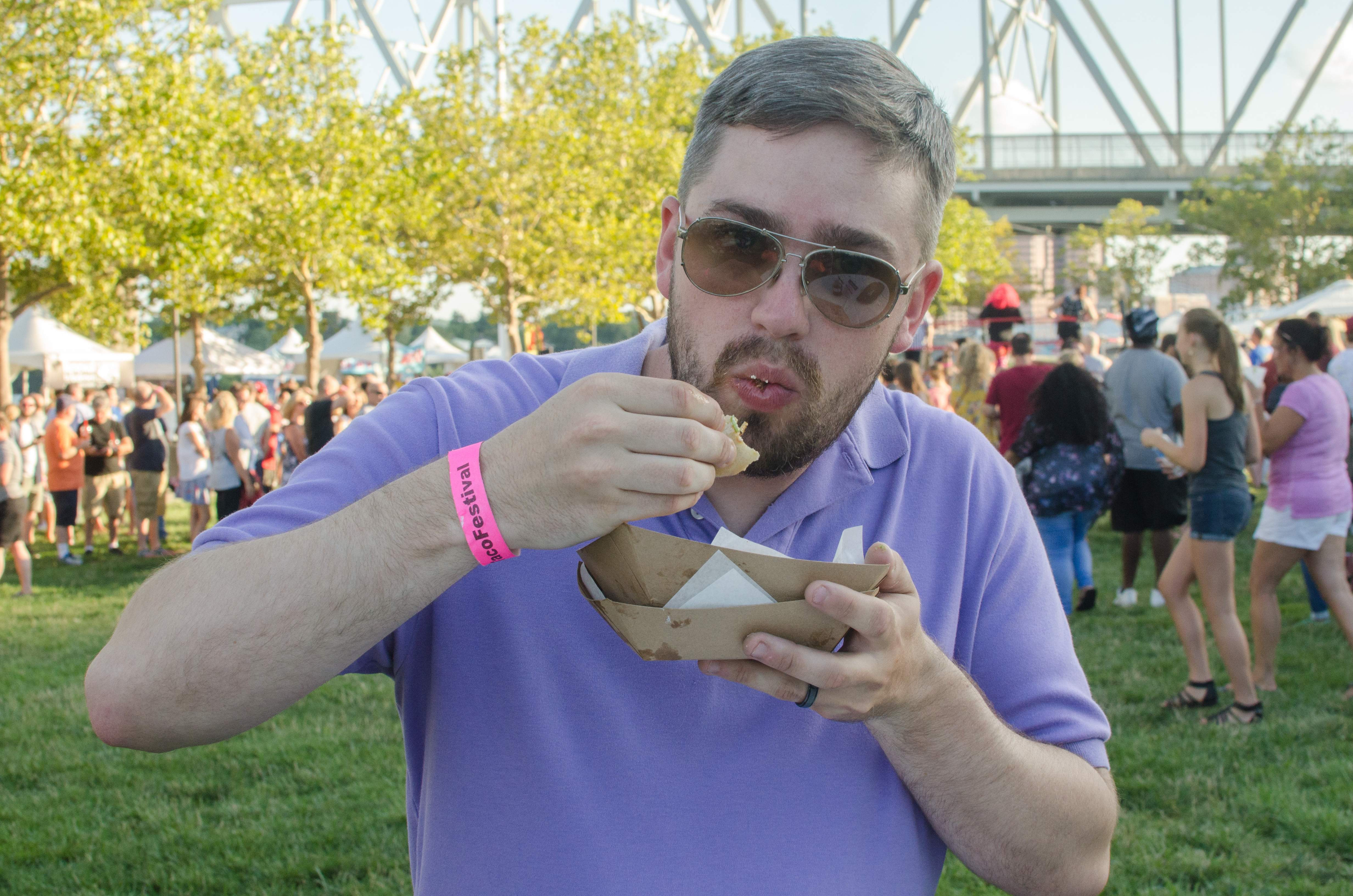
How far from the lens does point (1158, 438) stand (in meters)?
6.21

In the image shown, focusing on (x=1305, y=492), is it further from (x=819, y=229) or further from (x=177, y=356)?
(x=177, y=356)

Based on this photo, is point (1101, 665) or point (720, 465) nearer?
point (720, 465)

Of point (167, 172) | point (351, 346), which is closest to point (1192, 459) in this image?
point (167, 172)

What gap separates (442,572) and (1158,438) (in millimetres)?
5902

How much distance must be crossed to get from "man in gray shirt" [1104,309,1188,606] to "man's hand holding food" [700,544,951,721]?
24.2ft

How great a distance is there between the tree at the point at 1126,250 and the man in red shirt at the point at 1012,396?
135ft

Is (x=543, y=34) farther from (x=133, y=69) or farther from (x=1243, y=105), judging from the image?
(x=1243, y=105)

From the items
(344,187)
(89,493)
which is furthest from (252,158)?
(89,493)

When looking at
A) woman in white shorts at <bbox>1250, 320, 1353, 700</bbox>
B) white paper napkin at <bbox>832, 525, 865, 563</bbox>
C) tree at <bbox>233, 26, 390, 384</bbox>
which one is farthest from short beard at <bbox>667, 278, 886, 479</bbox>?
tree at <bbox>233, 26, 390, 384</bbox>

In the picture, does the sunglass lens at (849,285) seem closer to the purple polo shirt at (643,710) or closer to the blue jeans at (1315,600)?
the purple polo shirt at (643,710)

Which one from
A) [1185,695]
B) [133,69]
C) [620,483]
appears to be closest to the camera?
[620,483]

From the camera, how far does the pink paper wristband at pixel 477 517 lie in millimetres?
1194

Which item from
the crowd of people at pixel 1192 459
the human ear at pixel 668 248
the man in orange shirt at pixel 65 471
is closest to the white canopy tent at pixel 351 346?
the man in orange shirt at pixel 65 471

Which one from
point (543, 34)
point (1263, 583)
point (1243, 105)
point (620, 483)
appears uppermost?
point (1243, 105)
